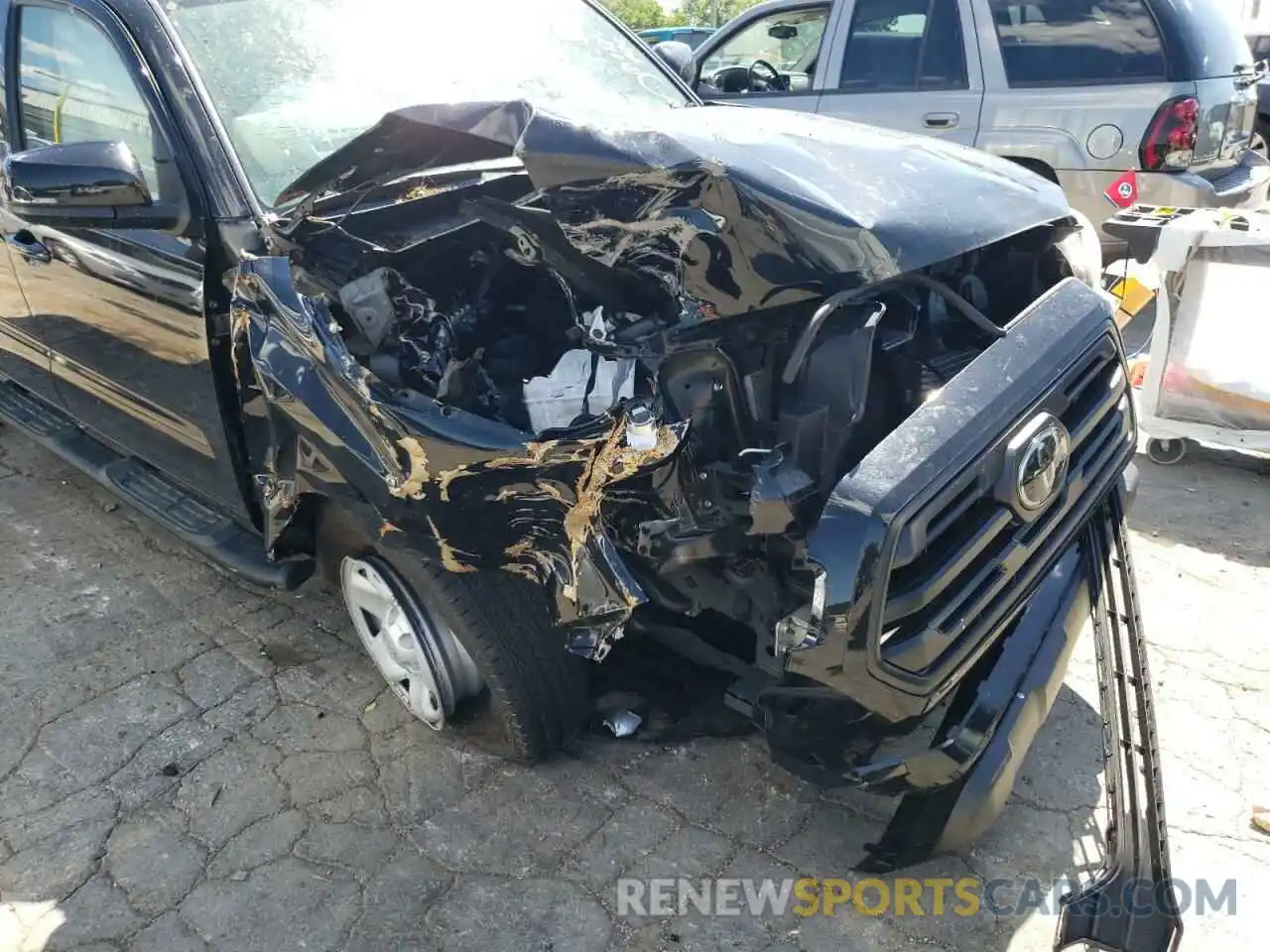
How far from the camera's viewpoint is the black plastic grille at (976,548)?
181 centimetres

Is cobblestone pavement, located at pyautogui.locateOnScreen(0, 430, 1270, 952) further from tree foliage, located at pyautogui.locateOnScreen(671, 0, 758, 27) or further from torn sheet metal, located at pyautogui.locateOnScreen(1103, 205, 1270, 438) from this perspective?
tree foliage, located at pyautogui.locateOnScreen(671, 0, 758, 27)

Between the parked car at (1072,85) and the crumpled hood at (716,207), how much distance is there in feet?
8.98

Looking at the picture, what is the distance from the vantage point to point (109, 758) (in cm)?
277

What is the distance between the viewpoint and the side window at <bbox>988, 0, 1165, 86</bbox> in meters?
5.11

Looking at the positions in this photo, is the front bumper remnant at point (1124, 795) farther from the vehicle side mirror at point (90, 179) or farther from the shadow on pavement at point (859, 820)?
the vehicle side mirror at point (90, 179)

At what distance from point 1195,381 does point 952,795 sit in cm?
272

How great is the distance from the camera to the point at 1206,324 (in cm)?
396

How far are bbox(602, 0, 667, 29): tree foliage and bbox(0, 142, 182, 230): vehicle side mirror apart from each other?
39.1 m

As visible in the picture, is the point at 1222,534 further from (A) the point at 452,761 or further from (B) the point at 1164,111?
(A) the point at 452,761

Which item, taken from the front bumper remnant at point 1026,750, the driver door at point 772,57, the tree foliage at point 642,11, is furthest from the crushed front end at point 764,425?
the tree foliage at point 642,11

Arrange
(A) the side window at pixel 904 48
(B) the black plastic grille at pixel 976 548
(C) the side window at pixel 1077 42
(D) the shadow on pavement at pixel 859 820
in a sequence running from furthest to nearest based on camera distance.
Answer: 1. (A) the side window at pixel 904 48
2. (C) the side window at pixel 1077 42
3. (D) the shadow on pavement at pixel 859 820
4. (B) the black plastic grille at pixel 976 548

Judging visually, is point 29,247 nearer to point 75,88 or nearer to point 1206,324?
point 75,88

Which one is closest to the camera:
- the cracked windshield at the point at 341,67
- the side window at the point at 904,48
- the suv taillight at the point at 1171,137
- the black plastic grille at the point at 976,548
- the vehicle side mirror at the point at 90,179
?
the black plastic grille at the point at 976,548

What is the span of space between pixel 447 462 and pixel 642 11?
44.1 meters
